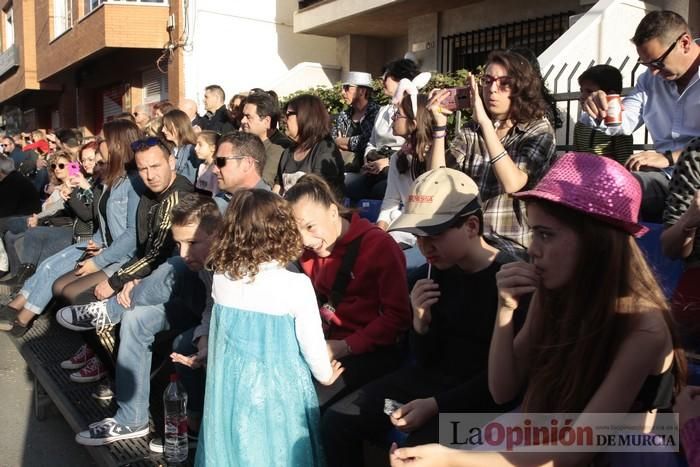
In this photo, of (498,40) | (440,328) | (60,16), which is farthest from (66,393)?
(60,16)

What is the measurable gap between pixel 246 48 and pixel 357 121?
9.83 meters

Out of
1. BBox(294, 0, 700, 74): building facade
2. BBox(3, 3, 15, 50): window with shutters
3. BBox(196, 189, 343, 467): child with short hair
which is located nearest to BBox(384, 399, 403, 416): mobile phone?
BBox(196, 189, 343, 467): child with short hair

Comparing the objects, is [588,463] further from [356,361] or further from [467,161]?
[467,161]

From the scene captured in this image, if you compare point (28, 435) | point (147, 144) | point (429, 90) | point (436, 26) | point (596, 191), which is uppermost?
point (436, 26)

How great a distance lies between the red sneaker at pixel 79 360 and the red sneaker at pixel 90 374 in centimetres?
17

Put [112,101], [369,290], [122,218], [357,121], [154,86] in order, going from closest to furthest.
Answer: [369,290], [122,218], [357,121], [154,86], [112,101]

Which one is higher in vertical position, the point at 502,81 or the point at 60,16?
the point at 60,16

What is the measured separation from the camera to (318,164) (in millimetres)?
5637

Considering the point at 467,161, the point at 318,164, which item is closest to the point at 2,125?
the point at 318,164

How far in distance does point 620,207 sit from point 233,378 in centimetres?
183

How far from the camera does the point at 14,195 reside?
29.5 feet

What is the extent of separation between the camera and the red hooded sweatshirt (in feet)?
10.7

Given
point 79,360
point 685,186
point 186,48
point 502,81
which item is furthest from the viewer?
point 186,48

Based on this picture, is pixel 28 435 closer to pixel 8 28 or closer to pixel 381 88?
pixel 381 88
